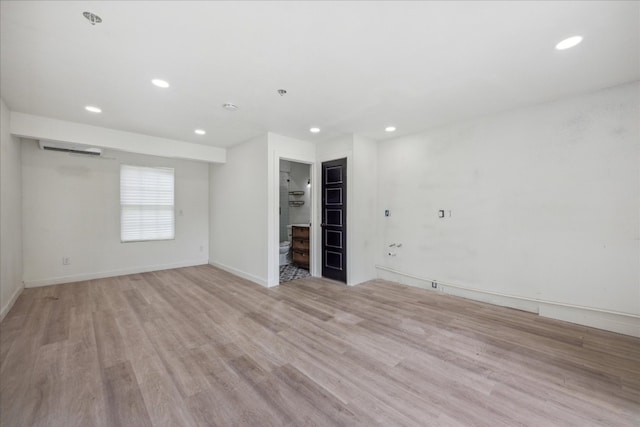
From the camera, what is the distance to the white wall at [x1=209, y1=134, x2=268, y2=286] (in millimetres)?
4484

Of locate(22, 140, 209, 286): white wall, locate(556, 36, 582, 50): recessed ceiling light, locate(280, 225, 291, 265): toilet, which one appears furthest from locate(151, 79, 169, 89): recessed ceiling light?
locate(280, 225, 291, 265): toilet

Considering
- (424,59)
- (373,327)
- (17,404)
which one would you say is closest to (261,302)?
(373,327)

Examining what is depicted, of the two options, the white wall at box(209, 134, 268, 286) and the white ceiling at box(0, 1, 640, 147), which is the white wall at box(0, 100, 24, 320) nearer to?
the white ceiling at box(0, 1, 640, 147)

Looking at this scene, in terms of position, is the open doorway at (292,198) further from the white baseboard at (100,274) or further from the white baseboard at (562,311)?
the white baseboard at (562,311)

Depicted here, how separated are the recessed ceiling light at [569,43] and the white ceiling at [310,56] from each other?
0.05 metres

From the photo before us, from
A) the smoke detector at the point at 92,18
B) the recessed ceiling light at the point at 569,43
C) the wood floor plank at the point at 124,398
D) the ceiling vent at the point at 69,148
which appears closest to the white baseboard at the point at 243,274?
the wood floor plank at the point at 124,398

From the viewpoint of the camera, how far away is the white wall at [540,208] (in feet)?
8.98

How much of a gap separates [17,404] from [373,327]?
2894 mm

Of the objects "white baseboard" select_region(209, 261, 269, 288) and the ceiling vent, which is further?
"white baseboard" select_region(209, 261, 269, 288)

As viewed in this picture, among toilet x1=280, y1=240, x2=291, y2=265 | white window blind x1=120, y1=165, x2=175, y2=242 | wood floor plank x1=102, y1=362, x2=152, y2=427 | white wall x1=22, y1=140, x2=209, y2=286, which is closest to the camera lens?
wood floor plank x1=102, y1=362, x2=152, y2=427

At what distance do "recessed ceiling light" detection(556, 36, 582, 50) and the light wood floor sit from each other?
2.65 m

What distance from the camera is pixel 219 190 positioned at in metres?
5.77

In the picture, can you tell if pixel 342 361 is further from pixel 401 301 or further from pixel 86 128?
pixel 86 128

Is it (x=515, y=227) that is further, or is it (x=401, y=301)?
(x=401, y=301)
